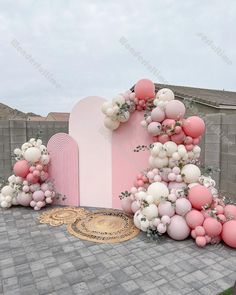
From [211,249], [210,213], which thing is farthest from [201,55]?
[211,249]

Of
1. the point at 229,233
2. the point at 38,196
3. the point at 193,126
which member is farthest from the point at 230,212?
the point at 38,196

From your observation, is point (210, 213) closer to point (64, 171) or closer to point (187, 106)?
point (187, 106)

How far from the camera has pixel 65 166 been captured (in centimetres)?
518

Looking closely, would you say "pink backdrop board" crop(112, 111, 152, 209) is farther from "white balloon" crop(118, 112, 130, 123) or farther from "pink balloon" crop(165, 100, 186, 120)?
"pink balloon" crop(165, 100, 186, 120)

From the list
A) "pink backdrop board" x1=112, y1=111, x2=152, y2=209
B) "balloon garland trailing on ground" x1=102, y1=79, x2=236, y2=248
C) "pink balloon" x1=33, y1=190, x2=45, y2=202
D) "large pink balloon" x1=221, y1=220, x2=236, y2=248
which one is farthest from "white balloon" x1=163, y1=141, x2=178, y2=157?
"pink balloon" x1=33, y1=190, x2=45, y2=202

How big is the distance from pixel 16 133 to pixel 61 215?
9.66ft

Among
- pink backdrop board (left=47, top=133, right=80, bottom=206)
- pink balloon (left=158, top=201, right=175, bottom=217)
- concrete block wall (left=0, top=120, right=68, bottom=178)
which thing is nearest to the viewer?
pink balloon (left=158, top=201, right=175, bottom=217)

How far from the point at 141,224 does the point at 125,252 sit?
531 mm

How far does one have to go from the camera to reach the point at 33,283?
2600 millimetres

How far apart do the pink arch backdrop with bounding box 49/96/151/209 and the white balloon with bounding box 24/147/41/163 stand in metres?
0.37

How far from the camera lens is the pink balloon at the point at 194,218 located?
342cm

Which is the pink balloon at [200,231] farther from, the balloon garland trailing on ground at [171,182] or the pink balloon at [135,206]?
the pink balloon at [135,206]

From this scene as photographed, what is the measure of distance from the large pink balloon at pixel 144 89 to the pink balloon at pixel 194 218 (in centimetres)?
214

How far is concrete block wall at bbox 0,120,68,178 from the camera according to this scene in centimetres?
643
